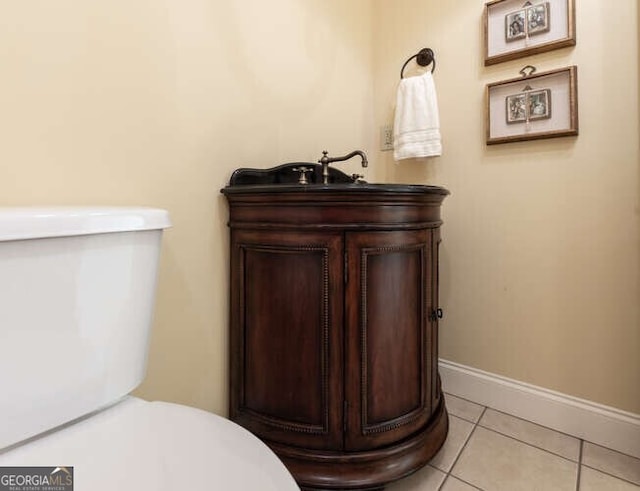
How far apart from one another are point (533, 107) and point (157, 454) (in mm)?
1575

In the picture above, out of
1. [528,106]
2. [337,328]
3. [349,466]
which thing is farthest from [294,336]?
[528,106]

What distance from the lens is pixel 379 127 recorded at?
6.03ft

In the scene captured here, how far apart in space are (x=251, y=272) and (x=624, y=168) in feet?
4.21

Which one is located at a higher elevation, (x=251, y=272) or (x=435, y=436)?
(x=251, y=272)

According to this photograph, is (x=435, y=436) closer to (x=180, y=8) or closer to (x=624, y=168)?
(x=624, y=168)

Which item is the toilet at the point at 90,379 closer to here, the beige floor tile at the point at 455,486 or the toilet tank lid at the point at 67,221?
the toilet tank lid at the point at 67,221

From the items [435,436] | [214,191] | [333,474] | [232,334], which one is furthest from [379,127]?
[333,474]

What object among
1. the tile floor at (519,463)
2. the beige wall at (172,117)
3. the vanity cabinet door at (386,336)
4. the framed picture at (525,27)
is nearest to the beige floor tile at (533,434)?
the tile floor at (519,463)

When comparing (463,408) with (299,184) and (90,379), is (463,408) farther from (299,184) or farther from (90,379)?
(90,379)

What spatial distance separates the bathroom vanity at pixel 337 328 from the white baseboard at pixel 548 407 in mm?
538

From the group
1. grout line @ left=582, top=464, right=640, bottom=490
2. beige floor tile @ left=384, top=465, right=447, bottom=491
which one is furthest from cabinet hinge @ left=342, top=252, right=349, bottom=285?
grout line @ left=582, top=464, right=640, bottom=490

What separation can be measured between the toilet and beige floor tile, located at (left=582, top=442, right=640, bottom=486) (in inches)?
47.0

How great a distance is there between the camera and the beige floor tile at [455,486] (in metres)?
1.09

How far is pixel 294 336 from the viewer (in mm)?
1032
